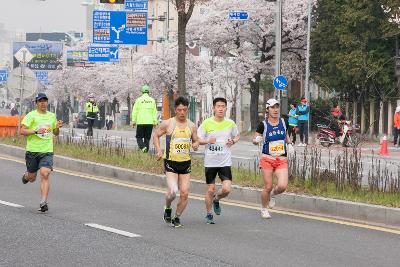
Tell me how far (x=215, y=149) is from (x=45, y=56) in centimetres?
11169

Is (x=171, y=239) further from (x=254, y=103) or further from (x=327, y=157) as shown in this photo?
(x=254, y=103)

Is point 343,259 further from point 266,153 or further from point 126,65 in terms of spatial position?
point 126,65

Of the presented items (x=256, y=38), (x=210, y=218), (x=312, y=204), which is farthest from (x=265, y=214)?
(x=256, y=38)

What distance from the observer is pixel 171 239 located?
1253 cm

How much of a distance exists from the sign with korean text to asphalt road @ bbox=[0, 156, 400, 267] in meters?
107

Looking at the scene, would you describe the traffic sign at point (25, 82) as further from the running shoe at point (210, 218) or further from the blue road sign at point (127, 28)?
the running shoe at point (210, 218)

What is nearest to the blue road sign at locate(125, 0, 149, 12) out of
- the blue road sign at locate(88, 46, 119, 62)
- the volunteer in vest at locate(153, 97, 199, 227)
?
the blue road sign at locate(88, 46, 119, 62)

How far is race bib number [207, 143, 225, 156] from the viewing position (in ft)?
46.6

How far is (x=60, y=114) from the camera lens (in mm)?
136750

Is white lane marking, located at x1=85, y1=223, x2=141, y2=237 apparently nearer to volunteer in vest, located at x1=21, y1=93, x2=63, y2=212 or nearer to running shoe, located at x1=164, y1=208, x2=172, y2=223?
running shoe, located at x1=164, y1=208, x2=172, y2=223

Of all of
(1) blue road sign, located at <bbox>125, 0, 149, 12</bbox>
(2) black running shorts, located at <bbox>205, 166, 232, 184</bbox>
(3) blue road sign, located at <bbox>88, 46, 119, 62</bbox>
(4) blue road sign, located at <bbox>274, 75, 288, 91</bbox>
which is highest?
(1) blue road sign, located at <bbox>125, 0, 149, 12</bbox>

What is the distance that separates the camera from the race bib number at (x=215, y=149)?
14203 millimetres

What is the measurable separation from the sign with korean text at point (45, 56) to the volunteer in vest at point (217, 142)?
357 ft

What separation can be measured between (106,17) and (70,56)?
59395mm
